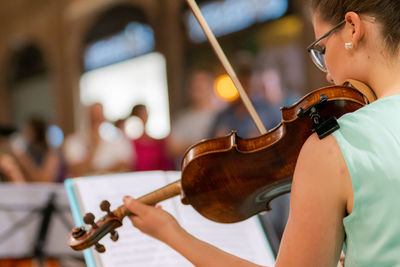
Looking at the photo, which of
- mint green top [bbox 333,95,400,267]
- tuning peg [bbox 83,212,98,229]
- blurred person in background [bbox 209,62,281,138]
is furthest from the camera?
blurred person in background [bbox 209,62,281,138]

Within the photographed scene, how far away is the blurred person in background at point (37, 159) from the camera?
175 inches

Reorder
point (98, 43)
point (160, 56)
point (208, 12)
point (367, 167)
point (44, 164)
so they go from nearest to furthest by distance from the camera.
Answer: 1. point (367, 167)
2. point (44, 164)
3. point (208, 12)
4. point (160, 56)
5. point (98, 43)

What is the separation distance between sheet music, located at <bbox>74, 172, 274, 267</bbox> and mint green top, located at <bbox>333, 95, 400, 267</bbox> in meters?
0.74

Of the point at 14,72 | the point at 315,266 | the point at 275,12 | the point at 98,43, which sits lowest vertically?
the point at 315,266

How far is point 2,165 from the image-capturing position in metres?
4.19

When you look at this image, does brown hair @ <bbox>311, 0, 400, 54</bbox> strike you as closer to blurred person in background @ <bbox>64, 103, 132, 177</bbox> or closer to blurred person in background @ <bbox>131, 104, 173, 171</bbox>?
blurred person in background @ <bbox>131, 104, 173, 171</bbox>

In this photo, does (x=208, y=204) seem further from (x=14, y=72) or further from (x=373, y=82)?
(x=14, y=72)

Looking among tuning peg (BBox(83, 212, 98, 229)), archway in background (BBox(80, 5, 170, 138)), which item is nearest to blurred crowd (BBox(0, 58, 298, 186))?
tuning peg (BBox(83, 212, 98, 229))

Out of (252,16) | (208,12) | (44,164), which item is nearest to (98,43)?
(208,12)

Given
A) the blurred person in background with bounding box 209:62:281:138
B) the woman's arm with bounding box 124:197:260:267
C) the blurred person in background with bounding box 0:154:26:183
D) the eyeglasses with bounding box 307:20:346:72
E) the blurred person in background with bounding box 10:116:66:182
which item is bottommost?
the woman's arm with bounding box 124:197:260:267

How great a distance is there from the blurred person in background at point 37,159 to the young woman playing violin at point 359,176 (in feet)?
11.5

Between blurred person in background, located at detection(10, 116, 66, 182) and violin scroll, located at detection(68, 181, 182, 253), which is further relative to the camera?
blurred person in background, located at detection(10, 116, 66, 182)

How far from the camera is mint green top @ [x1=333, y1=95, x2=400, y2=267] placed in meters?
1.01

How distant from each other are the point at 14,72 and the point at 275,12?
6.75m
